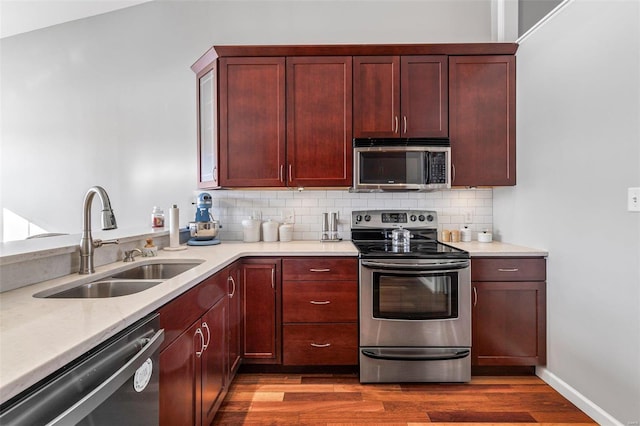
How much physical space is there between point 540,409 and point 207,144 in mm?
2917

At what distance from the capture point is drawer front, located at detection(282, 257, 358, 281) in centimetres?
243

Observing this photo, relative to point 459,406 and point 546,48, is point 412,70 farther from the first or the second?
point 459,406

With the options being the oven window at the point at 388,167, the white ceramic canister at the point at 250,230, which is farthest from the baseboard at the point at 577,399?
the white ceramic canister at the point at 250,230

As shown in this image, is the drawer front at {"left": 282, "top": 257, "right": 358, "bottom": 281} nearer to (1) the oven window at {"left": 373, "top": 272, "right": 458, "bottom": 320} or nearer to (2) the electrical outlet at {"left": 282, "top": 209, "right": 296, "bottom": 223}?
(1) the oven window at {"left": 373, "top": 272, "right": 458, "bottom": 320}

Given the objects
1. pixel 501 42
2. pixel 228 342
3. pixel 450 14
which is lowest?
pixel 228 342

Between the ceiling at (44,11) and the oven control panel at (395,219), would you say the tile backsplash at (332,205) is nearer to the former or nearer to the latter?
the oven control panel at (395,219)

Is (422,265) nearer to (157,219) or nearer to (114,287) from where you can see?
(114,287)

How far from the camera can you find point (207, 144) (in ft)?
9.29

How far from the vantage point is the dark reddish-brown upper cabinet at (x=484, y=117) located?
270 cm

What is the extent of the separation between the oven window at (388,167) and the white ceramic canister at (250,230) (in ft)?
3.22

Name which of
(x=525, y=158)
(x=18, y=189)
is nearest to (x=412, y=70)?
(x=525, y=158)

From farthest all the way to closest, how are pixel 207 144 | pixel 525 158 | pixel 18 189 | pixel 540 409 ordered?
pixel 18 189 < pixel 207 144 < pixel 525 158 < pixel 540 409

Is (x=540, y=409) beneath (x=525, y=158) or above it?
beneath

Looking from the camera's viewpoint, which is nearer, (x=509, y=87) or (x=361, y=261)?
(x=361, y=261)
